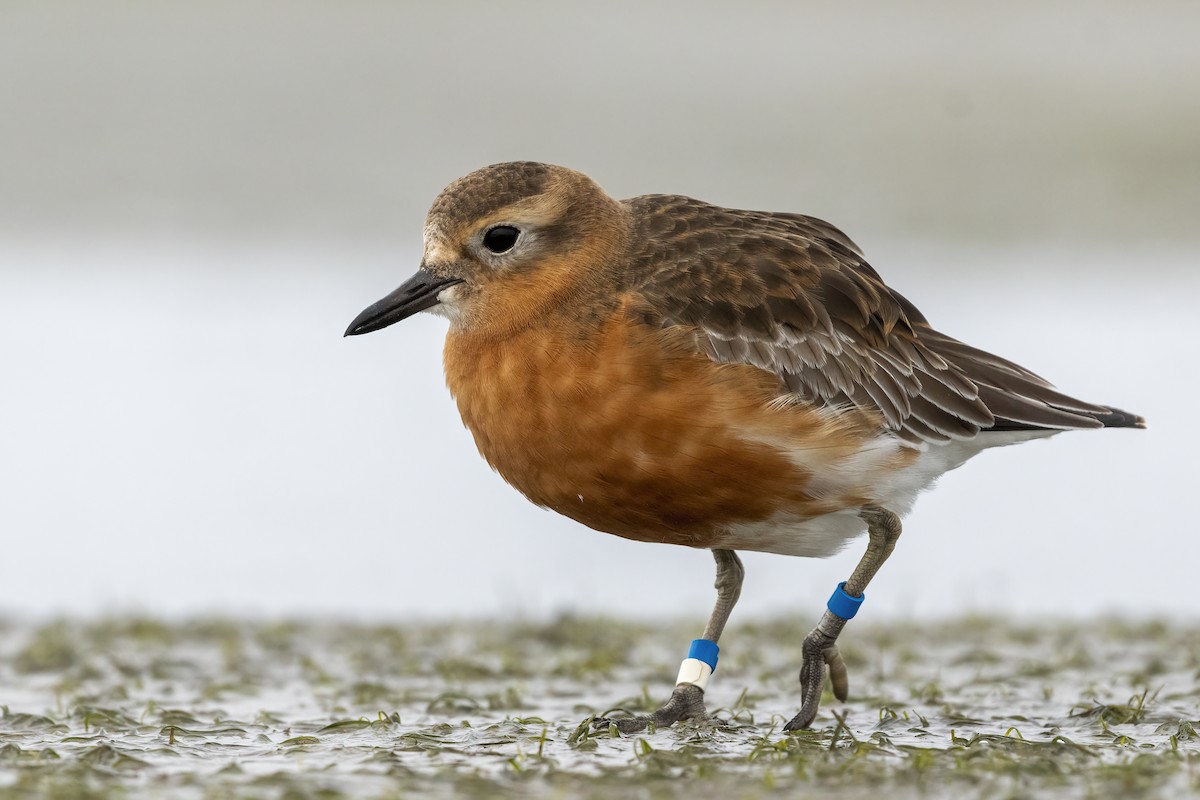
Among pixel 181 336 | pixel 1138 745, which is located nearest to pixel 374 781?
pixel 1138 745

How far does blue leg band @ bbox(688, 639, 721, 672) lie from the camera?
8086 millimetres

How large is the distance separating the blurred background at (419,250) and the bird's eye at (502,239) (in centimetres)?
362

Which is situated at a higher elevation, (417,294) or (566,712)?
(417,294)

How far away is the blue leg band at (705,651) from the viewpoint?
8.09 meters

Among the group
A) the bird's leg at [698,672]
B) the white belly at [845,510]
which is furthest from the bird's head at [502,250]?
the bird's leg at [698,672]

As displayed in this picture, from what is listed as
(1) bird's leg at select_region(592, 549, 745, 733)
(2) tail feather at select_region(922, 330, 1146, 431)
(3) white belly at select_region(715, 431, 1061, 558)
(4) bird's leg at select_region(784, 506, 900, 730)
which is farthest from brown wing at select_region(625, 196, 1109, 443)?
(1) bird's leg at select_region(592, 549, 745, 733)

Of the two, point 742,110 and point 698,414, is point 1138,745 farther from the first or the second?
point 742,110

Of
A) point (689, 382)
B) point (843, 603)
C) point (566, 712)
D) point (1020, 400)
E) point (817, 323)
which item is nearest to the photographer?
point (689, 382)

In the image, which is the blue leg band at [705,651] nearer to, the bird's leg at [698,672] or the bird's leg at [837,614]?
the bird's leg at [698,672]

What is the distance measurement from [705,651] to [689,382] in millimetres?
1329

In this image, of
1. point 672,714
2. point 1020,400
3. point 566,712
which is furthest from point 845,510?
point 566,712

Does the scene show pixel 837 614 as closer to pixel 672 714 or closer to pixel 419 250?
pixel 672 714

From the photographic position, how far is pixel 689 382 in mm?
7668

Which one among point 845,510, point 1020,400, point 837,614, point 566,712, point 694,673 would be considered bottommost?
point 566,712
